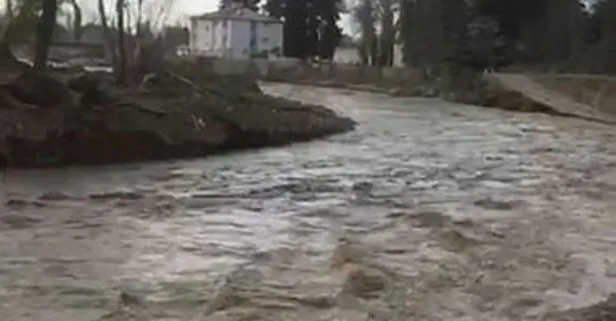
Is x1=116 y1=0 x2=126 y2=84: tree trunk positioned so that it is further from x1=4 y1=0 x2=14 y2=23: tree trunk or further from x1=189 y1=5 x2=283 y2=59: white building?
x1=189 y1=5 x2=283 y2=59: white building

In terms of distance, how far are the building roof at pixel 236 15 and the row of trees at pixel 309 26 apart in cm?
119

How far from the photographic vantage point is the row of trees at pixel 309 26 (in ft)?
159

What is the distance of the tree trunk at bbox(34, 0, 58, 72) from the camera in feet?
56.4

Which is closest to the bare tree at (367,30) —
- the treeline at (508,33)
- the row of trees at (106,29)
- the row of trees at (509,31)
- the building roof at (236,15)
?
the treeline at (508,33)

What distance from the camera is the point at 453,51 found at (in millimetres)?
37000

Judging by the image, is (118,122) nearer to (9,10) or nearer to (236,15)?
(9,10)

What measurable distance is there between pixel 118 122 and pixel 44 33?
2554 millimetres

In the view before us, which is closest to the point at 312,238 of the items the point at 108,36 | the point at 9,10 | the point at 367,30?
the point at 9,10

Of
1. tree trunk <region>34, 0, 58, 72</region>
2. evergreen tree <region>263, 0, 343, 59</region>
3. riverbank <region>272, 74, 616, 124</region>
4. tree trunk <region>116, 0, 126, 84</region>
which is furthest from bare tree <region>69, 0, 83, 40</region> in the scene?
evergreen tree <region>263, 0, 343, 59</region>

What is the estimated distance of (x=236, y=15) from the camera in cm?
5647

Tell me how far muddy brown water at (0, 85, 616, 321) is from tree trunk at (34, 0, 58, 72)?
10.4 feet

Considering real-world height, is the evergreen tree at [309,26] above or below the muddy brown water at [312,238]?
above

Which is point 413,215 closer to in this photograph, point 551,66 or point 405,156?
point 405,156

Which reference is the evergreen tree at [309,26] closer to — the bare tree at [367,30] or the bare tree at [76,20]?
the bare tree at [367,30]
